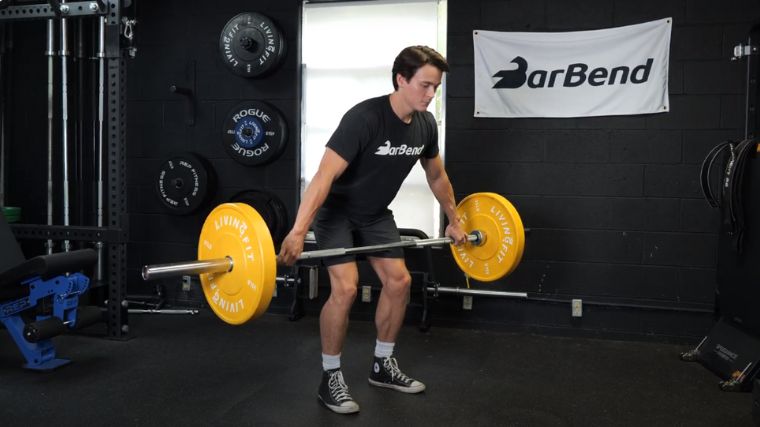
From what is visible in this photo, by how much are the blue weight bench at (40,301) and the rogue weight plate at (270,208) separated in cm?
121

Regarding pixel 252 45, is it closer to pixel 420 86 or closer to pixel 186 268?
pixel 420 86

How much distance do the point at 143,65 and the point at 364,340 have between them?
2414mm

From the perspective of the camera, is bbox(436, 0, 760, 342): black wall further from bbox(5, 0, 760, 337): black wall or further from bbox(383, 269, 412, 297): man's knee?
bbox(383, 269, 412, 297): man's knee

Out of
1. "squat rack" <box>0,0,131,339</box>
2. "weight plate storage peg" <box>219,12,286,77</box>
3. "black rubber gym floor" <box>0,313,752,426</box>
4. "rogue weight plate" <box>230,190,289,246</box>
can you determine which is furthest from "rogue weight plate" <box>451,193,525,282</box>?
"squat rack" <box>0,0,131,339</box>

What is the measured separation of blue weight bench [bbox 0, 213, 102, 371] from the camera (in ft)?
9.63

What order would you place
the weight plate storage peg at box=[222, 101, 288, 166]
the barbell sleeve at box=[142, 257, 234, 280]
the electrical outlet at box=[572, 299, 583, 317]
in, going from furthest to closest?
the weight plate storage peg at box=[222, 101, 288, 166] → the electrical outlet at box=[572, 299, 583, 317] → the barbell sleeve at box=[142, 257, 234, 280]

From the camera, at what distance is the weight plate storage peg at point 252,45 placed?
13.3 ft

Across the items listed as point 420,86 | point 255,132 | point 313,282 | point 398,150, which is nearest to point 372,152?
point 398,150

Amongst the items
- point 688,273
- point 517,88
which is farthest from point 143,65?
point 688,273

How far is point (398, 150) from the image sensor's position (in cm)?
260

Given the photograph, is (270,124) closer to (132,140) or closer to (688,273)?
(132,140)

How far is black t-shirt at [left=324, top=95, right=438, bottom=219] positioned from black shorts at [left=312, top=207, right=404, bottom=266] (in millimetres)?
34

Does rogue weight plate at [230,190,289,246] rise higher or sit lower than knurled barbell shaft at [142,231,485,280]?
higher

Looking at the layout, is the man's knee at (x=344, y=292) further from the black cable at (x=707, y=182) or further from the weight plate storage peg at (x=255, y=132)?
the black cable at (x=707, y=182)
